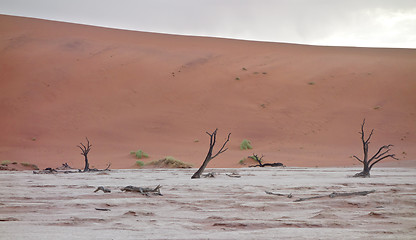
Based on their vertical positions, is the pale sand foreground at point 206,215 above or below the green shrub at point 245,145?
below

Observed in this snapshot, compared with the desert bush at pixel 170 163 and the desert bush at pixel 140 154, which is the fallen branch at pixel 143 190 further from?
the desert bush at pixel 140 154

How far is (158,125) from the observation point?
1208 inches

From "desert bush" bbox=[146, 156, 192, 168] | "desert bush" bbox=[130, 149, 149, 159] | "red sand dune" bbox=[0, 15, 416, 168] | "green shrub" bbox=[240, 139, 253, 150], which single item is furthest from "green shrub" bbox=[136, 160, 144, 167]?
"green shrub" bbox=[240, 139, 253, 150]

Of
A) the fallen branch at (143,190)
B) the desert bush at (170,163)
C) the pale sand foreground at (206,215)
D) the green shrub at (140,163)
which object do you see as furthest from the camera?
the green shrub at (140,163)

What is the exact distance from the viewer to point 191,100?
34.2 metres

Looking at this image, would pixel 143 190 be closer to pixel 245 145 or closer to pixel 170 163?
pixel 170 163

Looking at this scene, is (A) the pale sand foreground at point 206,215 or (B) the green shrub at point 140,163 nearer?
(A) the pale sand foreground at point 206,215

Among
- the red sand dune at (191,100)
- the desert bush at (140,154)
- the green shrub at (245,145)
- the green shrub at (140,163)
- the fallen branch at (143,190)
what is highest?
the red sand dune at (191,100)

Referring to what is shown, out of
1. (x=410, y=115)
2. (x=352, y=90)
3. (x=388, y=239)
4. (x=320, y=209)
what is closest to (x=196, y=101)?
(x=352, y=90)

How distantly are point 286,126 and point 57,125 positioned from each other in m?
10.8

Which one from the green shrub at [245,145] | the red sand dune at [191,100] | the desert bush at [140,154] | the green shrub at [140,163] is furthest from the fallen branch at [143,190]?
the green shrub at [245,145]

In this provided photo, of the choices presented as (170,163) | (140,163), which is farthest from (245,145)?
(140,163)

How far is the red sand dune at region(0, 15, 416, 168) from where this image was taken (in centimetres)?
2716

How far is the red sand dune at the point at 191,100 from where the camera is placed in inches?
1069
